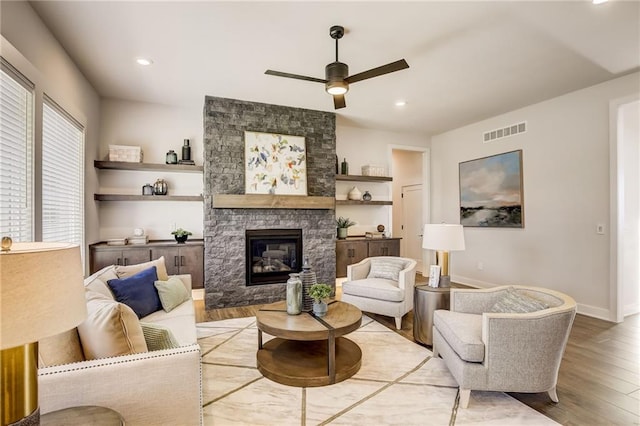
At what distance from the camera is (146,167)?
444 cm

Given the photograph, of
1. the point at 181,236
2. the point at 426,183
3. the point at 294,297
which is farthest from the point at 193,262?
the point at 426,183

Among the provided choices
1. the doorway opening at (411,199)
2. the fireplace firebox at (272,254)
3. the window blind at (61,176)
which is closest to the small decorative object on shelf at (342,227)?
the fireplace firebox at (272,254)

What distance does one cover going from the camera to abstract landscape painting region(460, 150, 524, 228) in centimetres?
491

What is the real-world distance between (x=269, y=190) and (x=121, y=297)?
2.54m

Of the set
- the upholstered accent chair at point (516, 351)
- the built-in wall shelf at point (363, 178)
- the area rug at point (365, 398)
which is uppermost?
the built-in wall shelf at point (363, 178)

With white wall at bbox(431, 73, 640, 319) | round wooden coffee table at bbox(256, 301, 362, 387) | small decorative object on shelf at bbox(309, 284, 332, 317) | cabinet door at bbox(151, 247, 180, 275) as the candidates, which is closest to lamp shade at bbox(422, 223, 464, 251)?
round wooden coffee table at bbox(256, 301, 362, 387)

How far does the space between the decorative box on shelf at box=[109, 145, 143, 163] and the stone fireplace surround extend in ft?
3.09

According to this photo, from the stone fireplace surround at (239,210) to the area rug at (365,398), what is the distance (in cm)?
164

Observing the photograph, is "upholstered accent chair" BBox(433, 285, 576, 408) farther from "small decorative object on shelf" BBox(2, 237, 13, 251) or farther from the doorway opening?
the doorway opening

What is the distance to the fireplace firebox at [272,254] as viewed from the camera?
4.69 meters

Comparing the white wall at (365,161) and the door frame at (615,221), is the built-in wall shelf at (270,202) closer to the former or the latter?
the white wall at (365,161)

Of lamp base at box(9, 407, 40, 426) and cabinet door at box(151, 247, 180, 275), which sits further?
cabinet door at box(151, 247, 180, 275)

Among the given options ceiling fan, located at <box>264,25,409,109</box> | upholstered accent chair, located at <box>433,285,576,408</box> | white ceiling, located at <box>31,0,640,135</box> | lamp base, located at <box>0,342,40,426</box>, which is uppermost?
white ceiling, located at <box>31,0,640,135</box>

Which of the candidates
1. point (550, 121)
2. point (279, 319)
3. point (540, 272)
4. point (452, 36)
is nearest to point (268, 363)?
point (279, 319)
